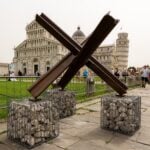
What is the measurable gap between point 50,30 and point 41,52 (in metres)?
80.6

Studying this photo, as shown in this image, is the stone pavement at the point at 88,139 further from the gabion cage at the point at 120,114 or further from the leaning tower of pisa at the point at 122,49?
the leaning tower of pisa at the point at 122,49

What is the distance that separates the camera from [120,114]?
4820 mm

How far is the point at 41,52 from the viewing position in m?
84.4

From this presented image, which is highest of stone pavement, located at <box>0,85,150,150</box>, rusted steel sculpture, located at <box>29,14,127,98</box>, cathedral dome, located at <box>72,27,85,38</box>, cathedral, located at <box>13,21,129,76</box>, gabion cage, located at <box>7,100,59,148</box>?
cathedral dome, located at <box>72,27,85,38</box>

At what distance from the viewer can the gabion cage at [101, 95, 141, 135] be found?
15.6ft

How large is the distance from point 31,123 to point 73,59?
1.57m

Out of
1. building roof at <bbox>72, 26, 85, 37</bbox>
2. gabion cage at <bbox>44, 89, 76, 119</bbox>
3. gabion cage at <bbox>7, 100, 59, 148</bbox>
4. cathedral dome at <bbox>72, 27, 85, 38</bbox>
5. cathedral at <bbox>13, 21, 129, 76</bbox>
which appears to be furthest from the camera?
cathedral dome at <bbox>72, 27, 85, 38</bbox>

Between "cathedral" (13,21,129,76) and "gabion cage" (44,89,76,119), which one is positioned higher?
"cathedral" (13,21,129,76)

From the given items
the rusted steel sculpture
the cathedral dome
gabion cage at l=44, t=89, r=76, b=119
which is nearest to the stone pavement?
gabion cage at l=44, t=89, r=76, b=119

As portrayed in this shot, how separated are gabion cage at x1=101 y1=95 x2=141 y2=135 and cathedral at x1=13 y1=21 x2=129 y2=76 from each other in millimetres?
73822

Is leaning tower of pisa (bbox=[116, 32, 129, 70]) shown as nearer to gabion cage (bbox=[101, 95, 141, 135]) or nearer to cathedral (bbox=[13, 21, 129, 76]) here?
cathedral (bbox=[13, 21, 129, 76])

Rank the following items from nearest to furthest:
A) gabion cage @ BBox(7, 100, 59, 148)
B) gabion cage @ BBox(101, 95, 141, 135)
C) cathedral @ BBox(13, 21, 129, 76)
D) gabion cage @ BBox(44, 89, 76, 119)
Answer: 1. gabion cage @ BBox(7, 100, 59, 148)
2. gabion cage @ BBox(101, 95, 141, 135)
3. gabion cage @ BBox(44, 89, 76, 119)
4. cathedral @ BBox(13, 21, 129, 76)

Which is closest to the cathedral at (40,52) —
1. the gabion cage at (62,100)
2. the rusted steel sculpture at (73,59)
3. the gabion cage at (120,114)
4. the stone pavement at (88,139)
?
the gabion cage at (62,100)

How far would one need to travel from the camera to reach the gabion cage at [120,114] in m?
4.75
